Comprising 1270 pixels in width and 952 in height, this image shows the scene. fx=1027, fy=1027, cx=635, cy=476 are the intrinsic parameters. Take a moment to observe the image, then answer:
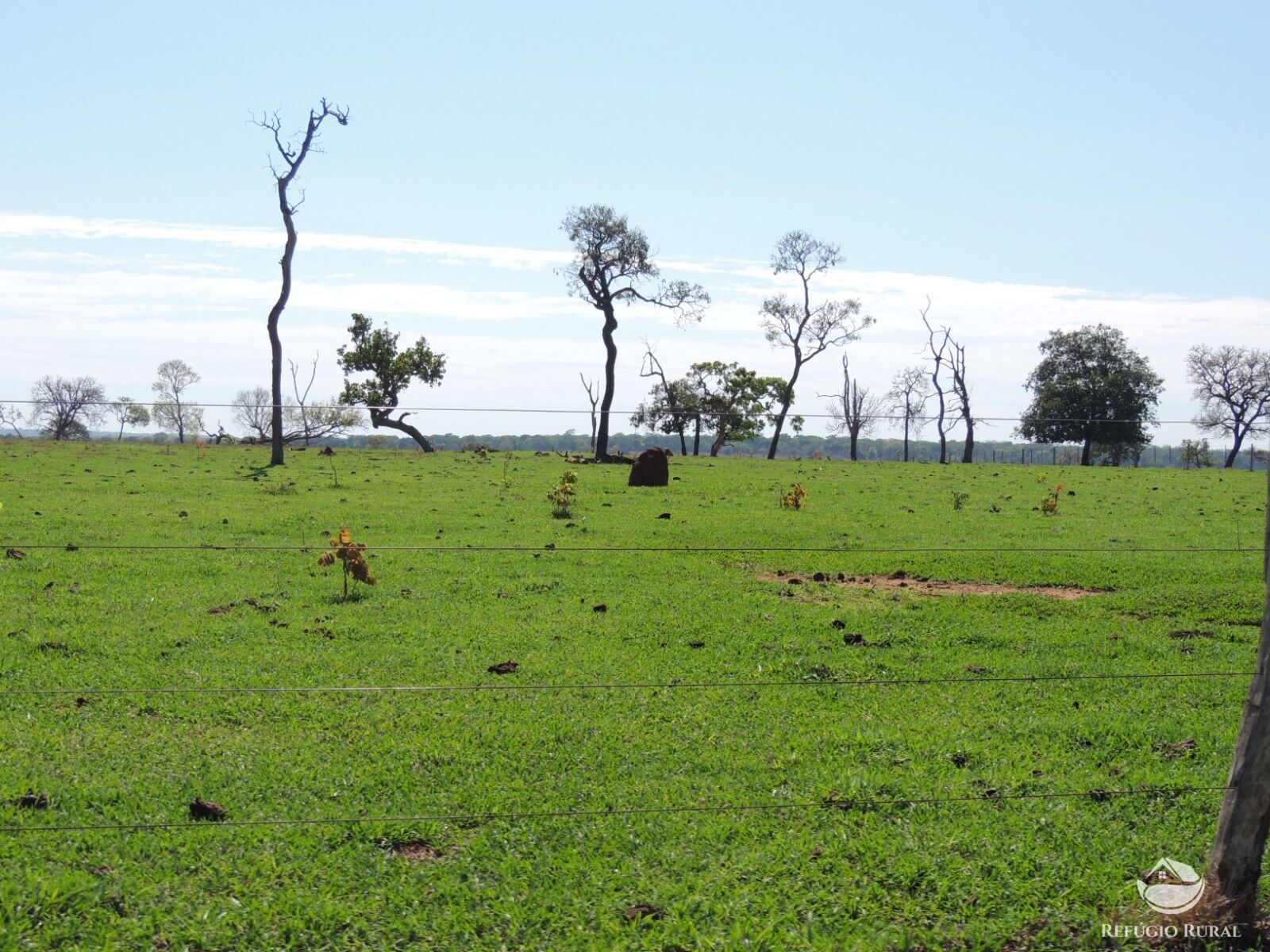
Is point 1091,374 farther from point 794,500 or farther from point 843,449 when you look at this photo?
point 794,500

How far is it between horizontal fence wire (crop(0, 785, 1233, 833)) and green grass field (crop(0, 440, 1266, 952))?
0.04 meters

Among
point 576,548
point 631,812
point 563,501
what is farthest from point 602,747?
point 563,501

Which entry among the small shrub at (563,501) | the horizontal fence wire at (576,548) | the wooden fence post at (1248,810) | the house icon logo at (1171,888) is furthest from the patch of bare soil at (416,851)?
the small shrub at (563,501)

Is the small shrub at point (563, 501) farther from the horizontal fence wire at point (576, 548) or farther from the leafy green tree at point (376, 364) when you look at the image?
the leafy green tree at point (376, 364)

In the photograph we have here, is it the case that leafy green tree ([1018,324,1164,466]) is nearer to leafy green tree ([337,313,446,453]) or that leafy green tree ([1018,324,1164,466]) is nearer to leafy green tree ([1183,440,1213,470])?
leafy green tree ([1183,440,1213,470])

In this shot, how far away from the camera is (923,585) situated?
14.1 meters

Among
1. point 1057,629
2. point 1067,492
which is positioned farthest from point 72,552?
point 1067,492

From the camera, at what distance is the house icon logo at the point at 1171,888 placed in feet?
15.1

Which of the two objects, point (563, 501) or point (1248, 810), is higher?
point (563, 501)

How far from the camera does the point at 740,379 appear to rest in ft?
255

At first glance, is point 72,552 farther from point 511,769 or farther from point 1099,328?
point 1099,328

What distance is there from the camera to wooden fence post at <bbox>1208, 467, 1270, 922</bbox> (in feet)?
13.9

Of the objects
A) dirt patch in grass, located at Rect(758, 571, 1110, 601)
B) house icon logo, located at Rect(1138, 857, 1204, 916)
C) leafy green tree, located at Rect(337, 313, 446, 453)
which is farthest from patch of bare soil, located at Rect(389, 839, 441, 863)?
leafy green tree, located at Rect(337, 313, 446, 453)

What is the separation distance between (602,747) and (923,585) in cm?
817
